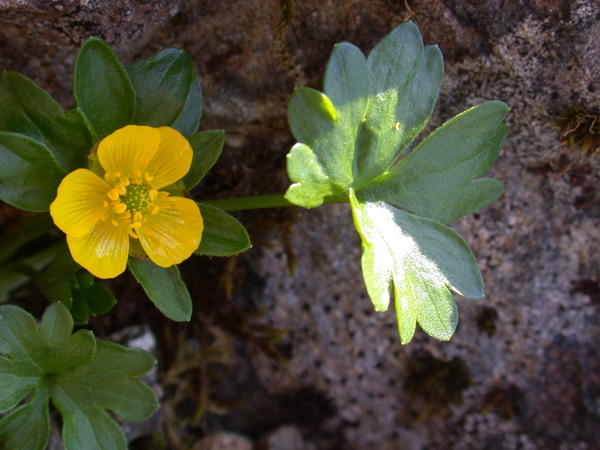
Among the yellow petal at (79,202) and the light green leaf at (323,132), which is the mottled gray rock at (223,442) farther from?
the light green leaf at (323,132)

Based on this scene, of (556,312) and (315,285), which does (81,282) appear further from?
(556,312)

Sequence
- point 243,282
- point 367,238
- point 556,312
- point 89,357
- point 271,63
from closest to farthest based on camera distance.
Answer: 1. point 367,238
2. point 89,357
3. point 271,63
4. point 556,312
5. point 243,282

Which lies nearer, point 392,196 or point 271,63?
point 392,196

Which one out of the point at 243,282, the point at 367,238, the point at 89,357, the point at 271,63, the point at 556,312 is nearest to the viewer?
the point at 367,238

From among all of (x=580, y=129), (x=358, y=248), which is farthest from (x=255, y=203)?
(x=580, y=129)

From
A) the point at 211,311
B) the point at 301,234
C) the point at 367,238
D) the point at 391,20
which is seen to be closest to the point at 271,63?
the point at 391,20

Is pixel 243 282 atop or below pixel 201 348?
atop
